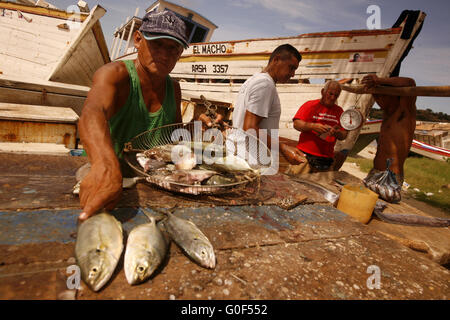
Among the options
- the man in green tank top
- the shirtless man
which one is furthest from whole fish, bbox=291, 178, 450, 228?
the man in green tank top

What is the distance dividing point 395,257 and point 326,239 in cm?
49

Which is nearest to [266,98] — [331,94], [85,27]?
[331,94]

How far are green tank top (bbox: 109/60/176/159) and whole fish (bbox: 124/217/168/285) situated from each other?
68.1 inches

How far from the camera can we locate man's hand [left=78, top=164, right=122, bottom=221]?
1.49 meters

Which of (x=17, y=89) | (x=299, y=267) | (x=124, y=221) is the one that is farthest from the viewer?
(x=17, y=89)

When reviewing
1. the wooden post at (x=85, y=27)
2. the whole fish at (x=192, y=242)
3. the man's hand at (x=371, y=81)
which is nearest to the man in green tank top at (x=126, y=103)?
the whole fish at (x=192, y=242)

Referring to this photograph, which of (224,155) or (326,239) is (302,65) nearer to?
(224,155)

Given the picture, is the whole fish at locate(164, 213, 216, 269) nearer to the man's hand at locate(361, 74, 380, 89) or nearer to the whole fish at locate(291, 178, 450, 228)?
the whole fish at locate(291, 178, 450, 228)

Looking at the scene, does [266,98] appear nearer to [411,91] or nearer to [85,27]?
[411,91]

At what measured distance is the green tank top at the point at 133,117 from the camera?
2.66m

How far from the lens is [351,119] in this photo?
4738 mm

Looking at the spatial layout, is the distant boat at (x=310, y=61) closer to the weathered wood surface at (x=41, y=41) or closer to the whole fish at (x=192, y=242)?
the weathered wood surface at (x=41, y=41)
